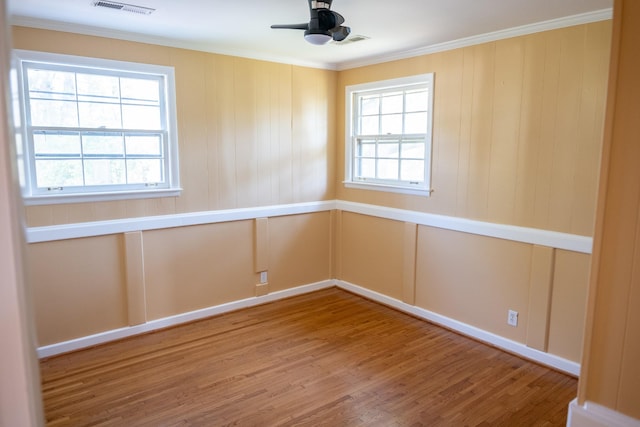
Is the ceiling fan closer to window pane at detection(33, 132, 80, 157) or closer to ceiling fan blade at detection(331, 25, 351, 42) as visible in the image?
ceiling fan blade at detection(331, 25, 351, 42)

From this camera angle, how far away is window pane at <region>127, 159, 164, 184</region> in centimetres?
376

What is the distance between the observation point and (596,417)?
3.74 ft

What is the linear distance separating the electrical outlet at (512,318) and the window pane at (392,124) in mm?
2008

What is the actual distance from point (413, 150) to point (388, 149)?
351 millimetres

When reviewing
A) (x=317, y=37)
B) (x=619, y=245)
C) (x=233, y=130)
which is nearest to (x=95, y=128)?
(x=233, y=130)

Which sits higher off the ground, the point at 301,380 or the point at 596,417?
the point at 596,417

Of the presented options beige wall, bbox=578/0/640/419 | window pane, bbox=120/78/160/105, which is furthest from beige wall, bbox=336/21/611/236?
window pane, bbox=120/78/160/105

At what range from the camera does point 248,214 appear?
4.44 m

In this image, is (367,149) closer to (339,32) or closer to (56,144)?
(339,32)

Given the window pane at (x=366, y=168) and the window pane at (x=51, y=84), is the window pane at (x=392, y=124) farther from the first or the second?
the window pane at (x=51, y=84)

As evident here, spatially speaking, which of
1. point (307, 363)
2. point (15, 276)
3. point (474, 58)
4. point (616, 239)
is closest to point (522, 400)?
point (307, 363)

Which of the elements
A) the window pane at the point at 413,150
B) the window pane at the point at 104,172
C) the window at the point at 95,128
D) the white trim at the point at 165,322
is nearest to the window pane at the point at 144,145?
the window at the point at 95,128

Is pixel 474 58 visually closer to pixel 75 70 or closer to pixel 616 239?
pixel 616 239

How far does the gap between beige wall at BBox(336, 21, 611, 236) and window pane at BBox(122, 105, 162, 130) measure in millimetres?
2377
